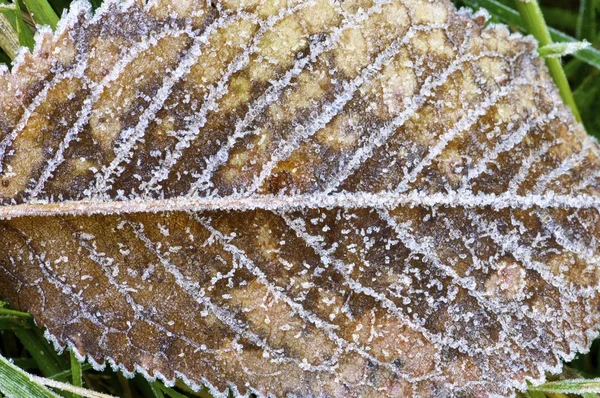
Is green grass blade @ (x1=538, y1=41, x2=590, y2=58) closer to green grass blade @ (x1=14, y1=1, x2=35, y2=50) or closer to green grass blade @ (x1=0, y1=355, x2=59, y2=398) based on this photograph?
green grass blade @ (x1=14, y1=1, x2=35, y2=50)

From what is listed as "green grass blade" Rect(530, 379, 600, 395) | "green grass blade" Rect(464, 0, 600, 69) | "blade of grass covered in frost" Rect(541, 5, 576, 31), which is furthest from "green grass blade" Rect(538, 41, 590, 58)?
"green grass blade" Rect(530, 379, 600, 395)

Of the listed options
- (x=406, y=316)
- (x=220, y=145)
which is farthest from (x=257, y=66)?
(x=406, y=316)

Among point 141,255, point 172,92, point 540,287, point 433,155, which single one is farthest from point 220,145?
point 540,287

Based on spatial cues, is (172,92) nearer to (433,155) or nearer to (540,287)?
(433,155)

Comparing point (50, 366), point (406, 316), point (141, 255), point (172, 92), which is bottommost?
point (50, 366)

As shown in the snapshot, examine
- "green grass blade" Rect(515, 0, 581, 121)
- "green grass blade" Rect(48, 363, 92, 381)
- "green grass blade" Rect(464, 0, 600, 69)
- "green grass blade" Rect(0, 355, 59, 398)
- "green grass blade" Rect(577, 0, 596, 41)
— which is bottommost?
"green grass blade" Rect(0, 355, 59, 398)

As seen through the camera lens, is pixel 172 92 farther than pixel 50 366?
No

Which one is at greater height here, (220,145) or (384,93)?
(384,93)
